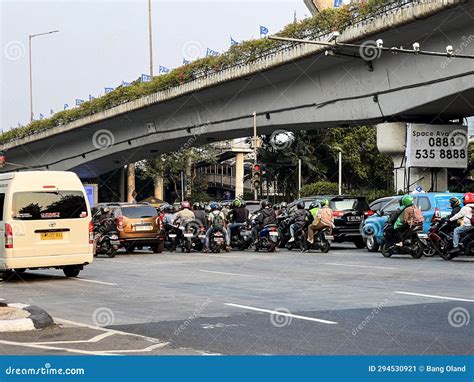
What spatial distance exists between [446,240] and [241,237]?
29.3ft

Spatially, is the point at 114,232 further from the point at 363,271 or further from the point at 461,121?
the point at 461,121

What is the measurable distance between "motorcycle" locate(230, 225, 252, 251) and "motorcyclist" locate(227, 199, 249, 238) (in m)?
0.17

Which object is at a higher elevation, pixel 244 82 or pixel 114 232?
pixel 244 82

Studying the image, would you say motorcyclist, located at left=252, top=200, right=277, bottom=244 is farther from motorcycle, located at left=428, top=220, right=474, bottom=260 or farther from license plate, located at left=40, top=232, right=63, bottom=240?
license plate, located at left=40, top=232, right=63, bottom=240

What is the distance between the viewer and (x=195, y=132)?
144 feet

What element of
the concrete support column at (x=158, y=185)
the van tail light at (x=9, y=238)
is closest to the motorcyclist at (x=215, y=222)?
the van tail light at (x=9, y=238)

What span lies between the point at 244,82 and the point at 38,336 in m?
28.7

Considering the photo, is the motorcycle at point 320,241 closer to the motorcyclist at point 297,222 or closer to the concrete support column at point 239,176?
the motorcyclist at point 297,222

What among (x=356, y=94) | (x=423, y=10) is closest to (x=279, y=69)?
(x=356, y=94)

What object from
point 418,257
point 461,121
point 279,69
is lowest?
point 418,257

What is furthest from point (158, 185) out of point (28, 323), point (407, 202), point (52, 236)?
point (28, 323)

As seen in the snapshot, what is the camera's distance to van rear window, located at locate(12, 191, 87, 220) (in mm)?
17219

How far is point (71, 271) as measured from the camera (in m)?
18.6

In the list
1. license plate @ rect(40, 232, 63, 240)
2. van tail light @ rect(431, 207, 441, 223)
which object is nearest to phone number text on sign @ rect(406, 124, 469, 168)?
van tail light @ rect(431, 207, 441, 223)
